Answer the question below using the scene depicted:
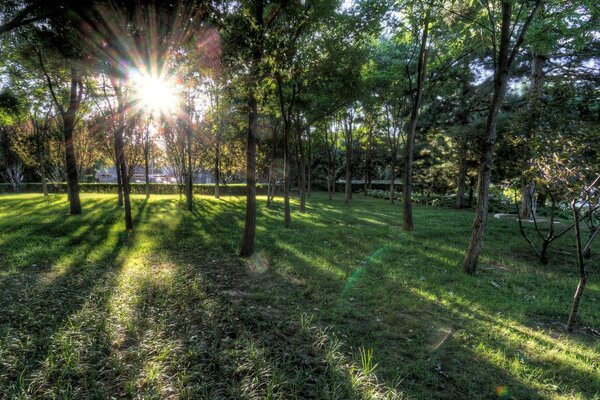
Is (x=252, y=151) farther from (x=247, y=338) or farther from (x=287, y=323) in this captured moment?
(x=247, y=338)

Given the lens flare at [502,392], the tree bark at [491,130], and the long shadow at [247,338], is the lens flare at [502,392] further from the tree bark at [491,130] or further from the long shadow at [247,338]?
the tree bark at [491,130]

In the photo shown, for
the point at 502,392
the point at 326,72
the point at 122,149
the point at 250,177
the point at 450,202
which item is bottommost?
the point at 502,392

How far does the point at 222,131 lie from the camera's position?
71.7 feet

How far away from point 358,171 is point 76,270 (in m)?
36.5

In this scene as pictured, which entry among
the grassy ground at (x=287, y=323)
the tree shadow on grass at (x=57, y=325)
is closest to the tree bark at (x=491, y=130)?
the grassy ground at (x=287, y=323)

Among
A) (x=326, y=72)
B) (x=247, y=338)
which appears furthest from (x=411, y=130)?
(x=247, y=338)

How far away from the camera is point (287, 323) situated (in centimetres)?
398

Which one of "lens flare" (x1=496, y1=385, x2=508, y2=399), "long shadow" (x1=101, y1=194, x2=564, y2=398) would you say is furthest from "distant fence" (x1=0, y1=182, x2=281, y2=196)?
"lens flare" (x1=496, y1=385, x2=508, y2=399)

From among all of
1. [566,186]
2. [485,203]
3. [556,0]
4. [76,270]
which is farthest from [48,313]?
[556,0]

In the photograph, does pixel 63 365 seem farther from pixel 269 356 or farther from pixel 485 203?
pixel 485 203

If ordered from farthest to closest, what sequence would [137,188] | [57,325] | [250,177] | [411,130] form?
[137,188], [411,130], [250,177], [57,325]

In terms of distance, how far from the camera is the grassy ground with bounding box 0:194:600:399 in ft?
9.00

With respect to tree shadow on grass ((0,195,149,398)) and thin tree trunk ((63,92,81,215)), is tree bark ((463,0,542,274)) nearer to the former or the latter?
tree shadow on grass ((0,195,149,398))

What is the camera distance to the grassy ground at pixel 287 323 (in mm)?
2744
